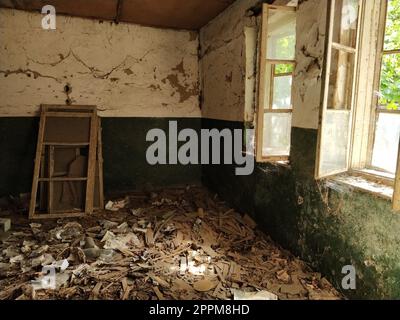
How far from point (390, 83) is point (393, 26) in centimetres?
43

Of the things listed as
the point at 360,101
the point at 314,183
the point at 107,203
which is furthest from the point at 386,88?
the point at 107,203

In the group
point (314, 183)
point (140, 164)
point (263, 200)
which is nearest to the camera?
point (314, 183)

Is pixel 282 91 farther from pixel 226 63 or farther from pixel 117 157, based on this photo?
pixel 117 157

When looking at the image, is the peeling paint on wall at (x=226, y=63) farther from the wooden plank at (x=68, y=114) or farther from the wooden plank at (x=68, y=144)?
the wooden plank at (x=68, y=144)

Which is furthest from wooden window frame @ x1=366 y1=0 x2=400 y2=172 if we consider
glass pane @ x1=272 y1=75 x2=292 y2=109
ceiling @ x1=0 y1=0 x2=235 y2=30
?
glass pane @ x1=272 y1=75 x2=292 y2=109

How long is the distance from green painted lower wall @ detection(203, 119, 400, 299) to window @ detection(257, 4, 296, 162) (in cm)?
29

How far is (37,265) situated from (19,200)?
6.45 feet

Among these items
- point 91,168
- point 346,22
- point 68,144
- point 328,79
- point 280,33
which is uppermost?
point 280,33

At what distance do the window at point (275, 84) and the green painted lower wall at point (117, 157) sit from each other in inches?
61.7

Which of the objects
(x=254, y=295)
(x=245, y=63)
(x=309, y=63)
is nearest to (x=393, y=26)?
(x=309, y=63)

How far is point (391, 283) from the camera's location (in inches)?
74.7

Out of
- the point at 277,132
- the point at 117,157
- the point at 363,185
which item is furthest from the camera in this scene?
the point at 117,157

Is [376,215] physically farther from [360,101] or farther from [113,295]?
[113,295]

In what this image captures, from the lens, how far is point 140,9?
3918mm
